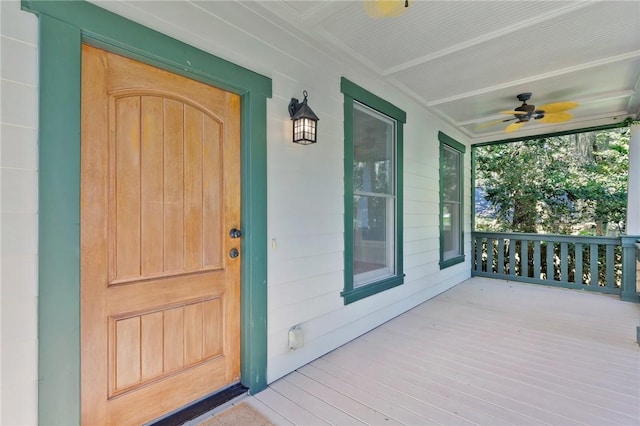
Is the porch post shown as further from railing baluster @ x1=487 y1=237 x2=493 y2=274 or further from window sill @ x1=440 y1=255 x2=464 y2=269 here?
window sill @ x1=440 y1=255 x2=464 y2=269

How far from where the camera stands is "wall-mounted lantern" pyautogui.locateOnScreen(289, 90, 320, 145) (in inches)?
91.7

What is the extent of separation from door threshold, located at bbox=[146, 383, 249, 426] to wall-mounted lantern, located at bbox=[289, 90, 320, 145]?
1.81 m

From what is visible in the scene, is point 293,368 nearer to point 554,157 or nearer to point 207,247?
point 207,247

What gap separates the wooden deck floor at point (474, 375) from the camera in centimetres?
194

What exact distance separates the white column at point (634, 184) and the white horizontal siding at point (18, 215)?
6.44 metres

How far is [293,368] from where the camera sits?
246 cm

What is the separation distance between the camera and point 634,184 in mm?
4441

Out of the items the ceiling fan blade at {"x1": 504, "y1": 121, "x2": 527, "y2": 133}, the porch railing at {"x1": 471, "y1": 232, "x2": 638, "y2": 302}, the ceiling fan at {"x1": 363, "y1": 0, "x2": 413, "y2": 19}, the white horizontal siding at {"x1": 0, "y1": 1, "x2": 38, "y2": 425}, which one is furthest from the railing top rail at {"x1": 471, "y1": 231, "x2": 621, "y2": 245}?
the white horizontal siding at {"x1": 0, "y1": 1, "x2": 38, "y2": 425}

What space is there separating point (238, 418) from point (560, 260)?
5.79m

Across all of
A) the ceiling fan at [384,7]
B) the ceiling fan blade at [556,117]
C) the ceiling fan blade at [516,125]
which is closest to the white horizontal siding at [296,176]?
the ceiling fan at [384,7]

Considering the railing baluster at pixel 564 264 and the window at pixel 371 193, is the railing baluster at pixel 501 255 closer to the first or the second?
the railing baluster at pixel 564 264

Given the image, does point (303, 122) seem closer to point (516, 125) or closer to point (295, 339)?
point (295, 339)

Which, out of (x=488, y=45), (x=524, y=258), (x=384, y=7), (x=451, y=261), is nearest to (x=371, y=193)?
(x=488, y=45)

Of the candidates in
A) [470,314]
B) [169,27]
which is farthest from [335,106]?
[470,314]
